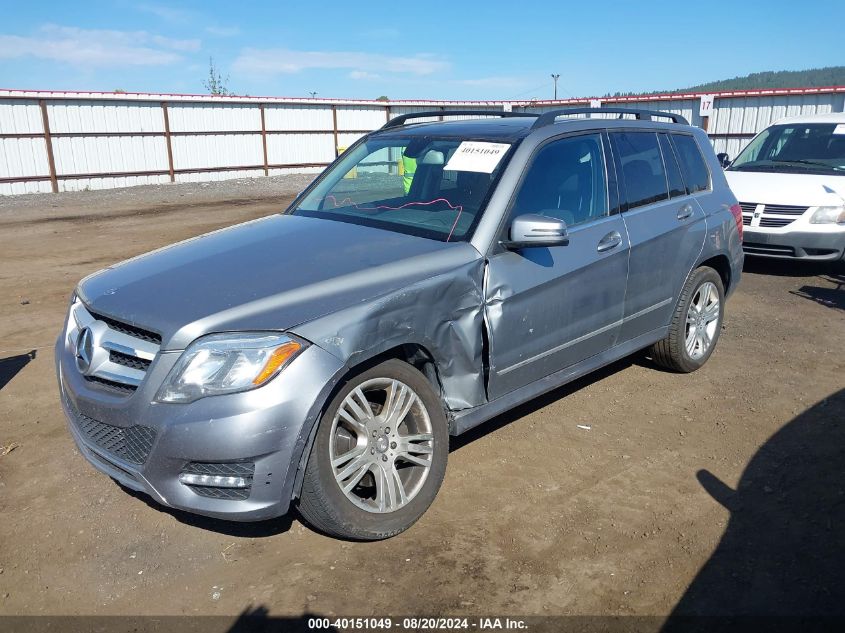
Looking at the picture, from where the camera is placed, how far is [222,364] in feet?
9.33

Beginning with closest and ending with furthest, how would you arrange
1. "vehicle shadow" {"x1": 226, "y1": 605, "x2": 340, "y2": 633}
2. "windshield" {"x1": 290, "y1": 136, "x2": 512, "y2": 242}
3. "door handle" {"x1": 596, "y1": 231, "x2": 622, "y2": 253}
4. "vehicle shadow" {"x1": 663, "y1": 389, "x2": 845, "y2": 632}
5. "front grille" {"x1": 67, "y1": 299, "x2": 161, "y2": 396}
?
"vehicle shadow" {"x1": 226, "y1": 605, "x2": 340, "y2": 633}, "vehicle shadow" {"x1": 663, "y1": 389, "x2": 845, "y2": 632}, "front grille" {"x1": 67, "y1": 299, "x2": 161, "y2": 396}, "windshield" {"x1": 290, "y1": 136, "x2": 512, "y2": 242}, "door handle" {"x1": 596, "y1": 231, "x2": 622, "y2": 253}

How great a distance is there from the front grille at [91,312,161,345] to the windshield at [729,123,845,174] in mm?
8665

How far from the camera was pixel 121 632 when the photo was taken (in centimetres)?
276

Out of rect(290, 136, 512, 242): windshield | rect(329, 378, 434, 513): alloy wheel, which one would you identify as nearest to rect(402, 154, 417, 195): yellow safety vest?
rect(290, 136, 512, 242): windshield

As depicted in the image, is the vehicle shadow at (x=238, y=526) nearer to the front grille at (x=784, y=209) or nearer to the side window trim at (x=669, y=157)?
the side window trim at (x=669, y=157)

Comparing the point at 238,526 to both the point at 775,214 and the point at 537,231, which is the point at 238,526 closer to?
the point at 537,231

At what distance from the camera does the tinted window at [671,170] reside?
5.07 meters

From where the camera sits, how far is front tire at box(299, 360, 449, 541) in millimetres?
3033

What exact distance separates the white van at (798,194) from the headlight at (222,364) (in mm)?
7539

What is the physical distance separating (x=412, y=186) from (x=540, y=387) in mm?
1414

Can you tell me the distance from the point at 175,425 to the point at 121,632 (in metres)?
0.82

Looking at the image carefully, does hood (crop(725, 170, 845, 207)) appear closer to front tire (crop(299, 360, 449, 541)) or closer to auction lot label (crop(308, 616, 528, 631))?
front tire (crop(299, 360, 449, 541))

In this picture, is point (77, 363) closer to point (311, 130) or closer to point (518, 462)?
point (518, 462)

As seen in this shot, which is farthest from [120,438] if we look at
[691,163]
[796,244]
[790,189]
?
[790,189]
